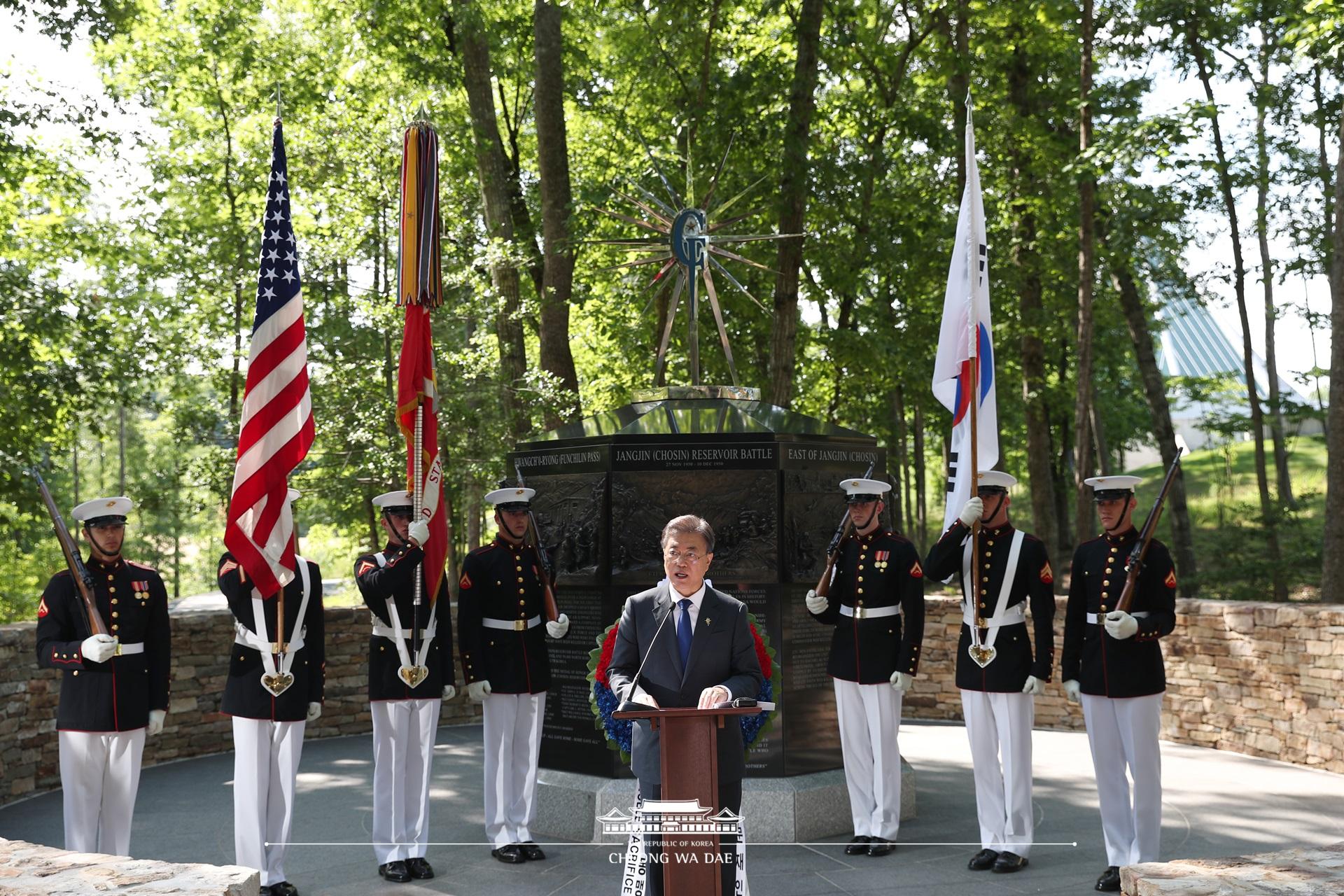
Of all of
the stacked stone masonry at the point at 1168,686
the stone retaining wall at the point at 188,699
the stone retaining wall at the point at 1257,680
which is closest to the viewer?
the stone retaining wall at the point at 188,699

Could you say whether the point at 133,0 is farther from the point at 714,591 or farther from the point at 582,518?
the point at 714,591

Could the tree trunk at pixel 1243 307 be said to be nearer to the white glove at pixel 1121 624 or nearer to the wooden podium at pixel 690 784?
the white glove at pixel 1121 624

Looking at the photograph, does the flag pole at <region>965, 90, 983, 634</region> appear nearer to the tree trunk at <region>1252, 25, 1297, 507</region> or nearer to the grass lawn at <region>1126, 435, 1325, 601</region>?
the tree trunk at <region>1252, 25, 1297, 507</region>

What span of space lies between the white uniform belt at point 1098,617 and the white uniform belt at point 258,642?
445 cm

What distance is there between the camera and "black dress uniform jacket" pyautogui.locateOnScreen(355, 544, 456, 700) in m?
6.87

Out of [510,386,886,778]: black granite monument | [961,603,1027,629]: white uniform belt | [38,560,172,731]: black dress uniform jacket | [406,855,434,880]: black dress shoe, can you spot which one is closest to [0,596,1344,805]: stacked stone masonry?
[38,560,172,731]: black dress uniform jacket

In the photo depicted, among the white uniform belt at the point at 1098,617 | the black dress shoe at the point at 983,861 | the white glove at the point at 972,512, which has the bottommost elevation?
the black dress shoe at the point at 983,861

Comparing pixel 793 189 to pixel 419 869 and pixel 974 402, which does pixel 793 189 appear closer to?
pixel 974 402

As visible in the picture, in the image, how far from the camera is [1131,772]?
6531 millimetres

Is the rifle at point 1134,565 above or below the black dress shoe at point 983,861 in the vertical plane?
above

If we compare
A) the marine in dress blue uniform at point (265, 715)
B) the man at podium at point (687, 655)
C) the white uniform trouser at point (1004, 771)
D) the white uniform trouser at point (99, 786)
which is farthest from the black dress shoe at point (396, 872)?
the white uniform trouser at point (1004, 771)

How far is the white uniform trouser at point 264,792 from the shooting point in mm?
6367

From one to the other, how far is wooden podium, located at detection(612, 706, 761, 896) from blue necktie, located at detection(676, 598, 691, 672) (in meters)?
0.39

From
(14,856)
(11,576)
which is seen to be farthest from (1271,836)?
(11,576)
